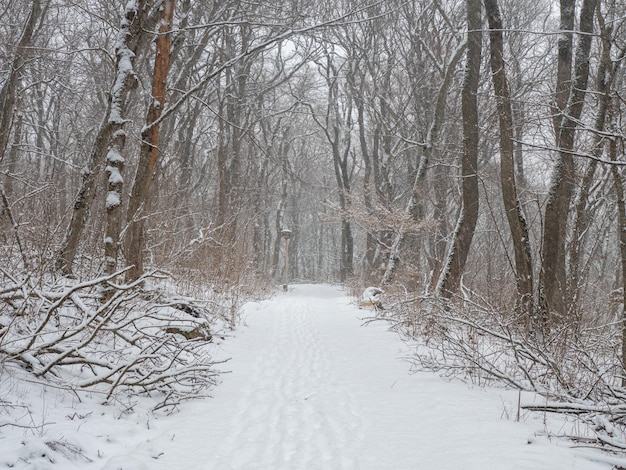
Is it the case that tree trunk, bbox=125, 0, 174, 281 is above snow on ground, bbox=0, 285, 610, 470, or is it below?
above

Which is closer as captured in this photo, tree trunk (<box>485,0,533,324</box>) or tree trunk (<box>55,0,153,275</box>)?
tree trunk (<box>55,0,153,275</box>)

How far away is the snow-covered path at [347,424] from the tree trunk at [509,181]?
2.54 m

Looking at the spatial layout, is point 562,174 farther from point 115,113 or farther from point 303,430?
point 115,113

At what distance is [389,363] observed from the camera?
5.88m

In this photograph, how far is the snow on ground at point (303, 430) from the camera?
2668mm

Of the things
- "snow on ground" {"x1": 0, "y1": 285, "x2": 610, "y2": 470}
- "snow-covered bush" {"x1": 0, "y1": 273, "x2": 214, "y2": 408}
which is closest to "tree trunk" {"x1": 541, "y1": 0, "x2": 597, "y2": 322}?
"snow on ground" {"x1": 0, "y1": 285, "x2": 610, "y2": 470}

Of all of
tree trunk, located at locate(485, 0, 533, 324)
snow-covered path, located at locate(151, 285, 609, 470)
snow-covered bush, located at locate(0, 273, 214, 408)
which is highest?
tree trunk, located at locate(485, 0, 533, 324)

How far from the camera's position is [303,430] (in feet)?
11.5

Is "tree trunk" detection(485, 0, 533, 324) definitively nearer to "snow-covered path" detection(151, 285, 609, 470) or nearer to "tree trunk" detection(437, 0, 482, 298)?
"tree trunk" detection(437, 0, 482, 298)

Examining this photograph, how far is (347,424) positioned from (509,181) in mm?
5193

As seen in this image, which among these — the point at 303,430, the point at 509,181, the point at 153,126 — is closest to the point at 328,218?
the point at 509,181

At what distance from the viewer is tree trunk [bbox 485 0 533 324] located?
683 centimetres

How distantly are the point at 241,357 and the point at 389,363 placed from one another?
A: 6.79 ft

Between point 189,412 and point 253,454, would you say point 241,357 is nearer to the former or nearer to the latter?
point 189,412
